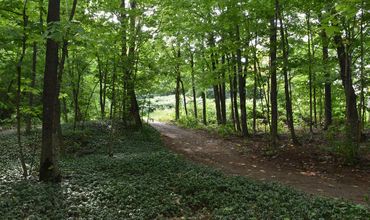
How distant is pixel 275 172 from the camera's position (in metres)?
10.1

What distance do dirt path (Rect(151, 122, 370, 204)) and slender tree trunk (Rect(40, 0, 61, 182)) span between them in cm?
499

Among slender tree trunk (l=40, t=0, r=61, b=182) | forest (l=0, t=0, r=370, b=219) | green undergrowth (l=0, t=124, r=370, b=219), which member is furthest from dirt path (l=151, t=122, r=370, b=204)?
slender tree trunk (l=40, t=0, r=61, b=182)

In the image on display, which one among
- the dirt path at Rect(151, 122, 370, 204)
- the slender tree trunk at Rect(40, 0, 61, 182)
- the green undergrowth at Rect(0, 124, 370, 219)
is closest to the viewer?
the green undergrowth at Rect(0, 124, 370, 219)

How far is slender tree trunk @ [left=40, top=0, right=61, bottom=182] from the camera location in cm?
780

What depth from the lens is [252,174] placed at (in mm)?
9891

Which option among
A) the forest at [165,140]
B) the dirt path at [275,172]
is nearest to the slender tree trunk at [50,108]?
the forest at [165,140]

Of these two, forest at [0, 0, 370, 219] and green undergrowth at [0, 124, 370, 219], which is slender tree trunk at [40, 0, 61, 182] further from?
green undergrowth at [0, 124, 370, 219]

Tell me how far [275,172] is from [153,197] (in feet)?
14.7

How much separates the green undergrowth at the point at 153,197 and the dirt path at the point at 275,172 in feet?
4.05

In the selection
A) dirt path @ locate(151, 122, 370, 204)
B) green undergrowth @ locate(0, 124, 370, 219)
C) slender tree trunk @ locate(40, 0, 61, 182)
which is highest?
slender tree trunk @ locate(40, 0, 61, 182)

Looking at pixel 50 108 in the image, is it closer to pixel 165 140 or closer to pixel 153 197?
pixel 153 197

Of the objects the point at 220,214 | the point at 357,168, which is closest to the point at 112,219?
the point at 220,214

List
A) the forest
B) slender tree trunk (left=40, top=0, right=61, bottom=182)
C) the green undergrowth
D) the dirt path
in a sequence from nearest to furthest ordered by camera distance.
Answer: the green undergrowth
the forest
slender tree trunk (left=40, top=0, right=61, bottom=182)
the dirt path

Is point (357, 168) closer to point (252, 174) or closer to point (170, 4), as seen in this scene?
point (252, 174)
